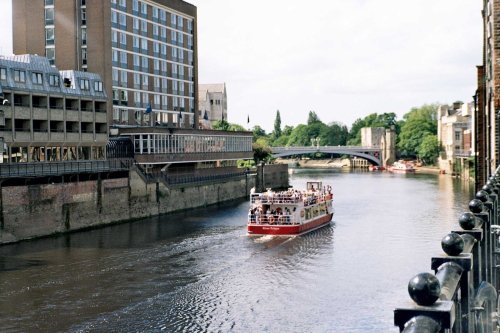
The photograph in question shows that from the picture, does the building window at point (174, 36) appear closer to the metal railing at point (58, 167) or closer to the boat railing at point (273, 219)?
the metal railing at point (58, 167)

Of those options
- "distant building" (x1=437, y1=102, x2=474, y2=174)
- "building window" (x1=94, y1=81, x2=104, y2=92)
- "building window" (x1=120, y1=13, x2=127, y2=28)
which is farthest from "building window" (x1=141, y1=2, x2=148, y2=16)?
"distant building" (x1=437, y1=102, x2=474, y2=174)

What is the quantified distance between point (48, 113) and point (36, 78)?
147 inches

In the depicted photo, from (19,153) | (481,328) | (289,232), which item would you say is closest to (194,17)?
(19,153)

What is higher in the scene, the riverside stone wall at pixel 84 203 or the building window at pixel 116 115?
the building window at pixel 116 115

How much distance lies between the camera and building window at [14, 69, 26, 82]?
67.1 meters

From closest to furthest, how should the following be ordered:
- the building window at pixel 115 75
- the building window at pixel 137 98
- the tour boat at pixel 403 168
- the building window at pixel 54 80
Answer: the building window at pixel 54 80
the building window at pixel 115 75
the building window at pixel 137 98
the tour boat at pixel 403 168

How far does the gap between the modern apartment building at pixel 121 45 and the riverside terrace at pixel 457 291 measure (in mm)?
86552

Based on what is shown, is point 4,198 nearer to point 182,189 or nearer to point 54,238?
point 54,238

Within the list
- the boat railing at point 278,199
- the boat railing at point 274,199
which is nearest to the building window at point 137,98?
the boat railing at point 278,199

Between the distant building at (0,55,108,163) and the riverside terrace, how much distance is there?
191 feet

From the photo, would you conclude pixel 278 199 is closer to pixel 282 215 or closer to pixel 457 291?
pixel 282 215

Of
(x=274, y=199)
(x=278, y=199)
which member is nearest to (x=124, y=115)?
(x=274, y=199)

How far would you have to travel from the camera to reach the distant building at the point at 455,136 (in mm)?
160125

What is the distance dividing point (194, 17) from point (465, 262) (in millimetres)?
114160
